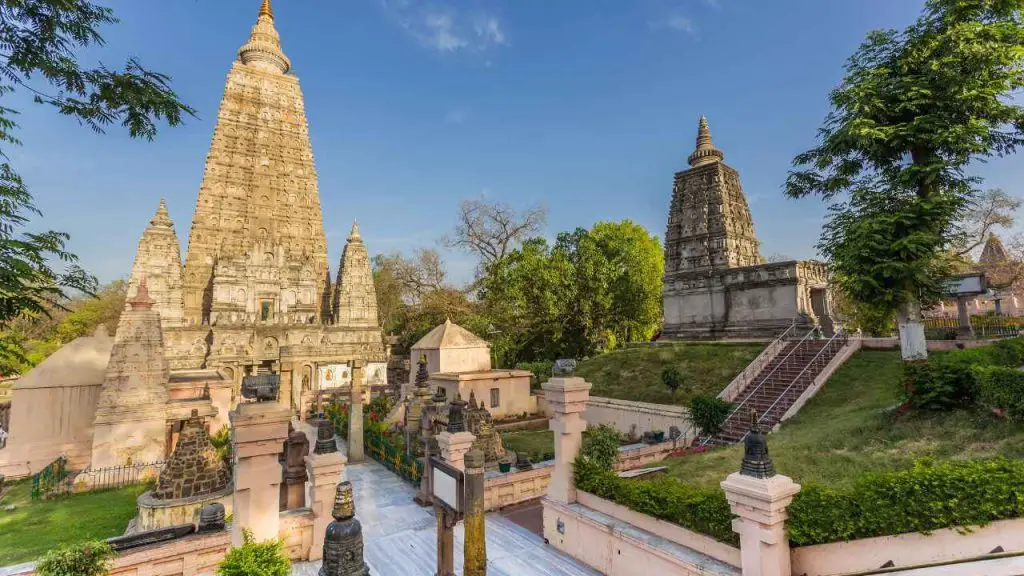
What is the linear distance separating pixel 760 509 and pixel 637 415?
13.8 m

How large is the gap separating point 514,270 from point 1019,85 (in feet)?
87.0

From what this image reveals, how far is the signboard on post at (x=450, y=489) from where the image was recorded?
668 centimetres

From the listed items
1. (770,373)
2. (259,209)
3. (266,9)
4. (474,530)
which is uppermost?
(266,9)

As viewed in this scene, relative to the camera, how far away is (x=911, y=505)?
223 inches

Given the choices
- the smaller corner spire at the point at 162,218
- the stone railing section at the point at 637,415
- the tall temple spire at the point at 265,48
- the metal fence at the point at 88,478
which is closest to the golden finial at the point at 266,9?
→ the tall temple spire at the point at 265,48

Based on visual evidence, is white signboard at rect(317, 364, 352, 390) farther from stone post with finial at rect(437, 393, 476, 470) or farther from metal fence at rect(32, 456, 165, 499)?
stone post with finial at rect(437, 393, 476, 470)

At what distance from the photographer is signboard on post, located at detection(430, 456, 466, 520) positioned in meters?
6.68

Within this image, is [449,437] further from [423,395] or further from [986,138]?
[986,138]

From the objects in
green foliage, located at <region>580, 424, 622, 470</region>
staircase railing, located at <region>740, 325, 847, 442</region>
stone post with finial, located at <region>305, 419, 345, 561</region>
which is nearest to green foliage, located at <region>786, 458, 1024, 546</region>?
green foliage, located at <region>580, 424, 622, 470</region>

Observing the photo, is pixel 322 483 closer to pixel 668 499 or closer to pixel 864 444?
pixel 668 499

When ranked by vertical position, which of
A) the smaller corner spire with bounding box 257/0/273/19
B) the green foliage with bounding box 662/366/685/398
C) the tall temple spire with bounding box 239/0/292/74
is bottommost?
the green foliage with bounding box 662/366/685/398

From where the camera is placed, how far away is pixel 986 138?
13.6 meters

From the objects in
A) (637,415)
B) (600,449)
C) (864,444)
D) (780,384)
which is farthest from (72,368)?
(780,384)

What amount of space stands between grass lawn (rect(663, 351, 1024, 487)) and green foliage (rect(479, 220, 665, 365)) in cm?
2183
